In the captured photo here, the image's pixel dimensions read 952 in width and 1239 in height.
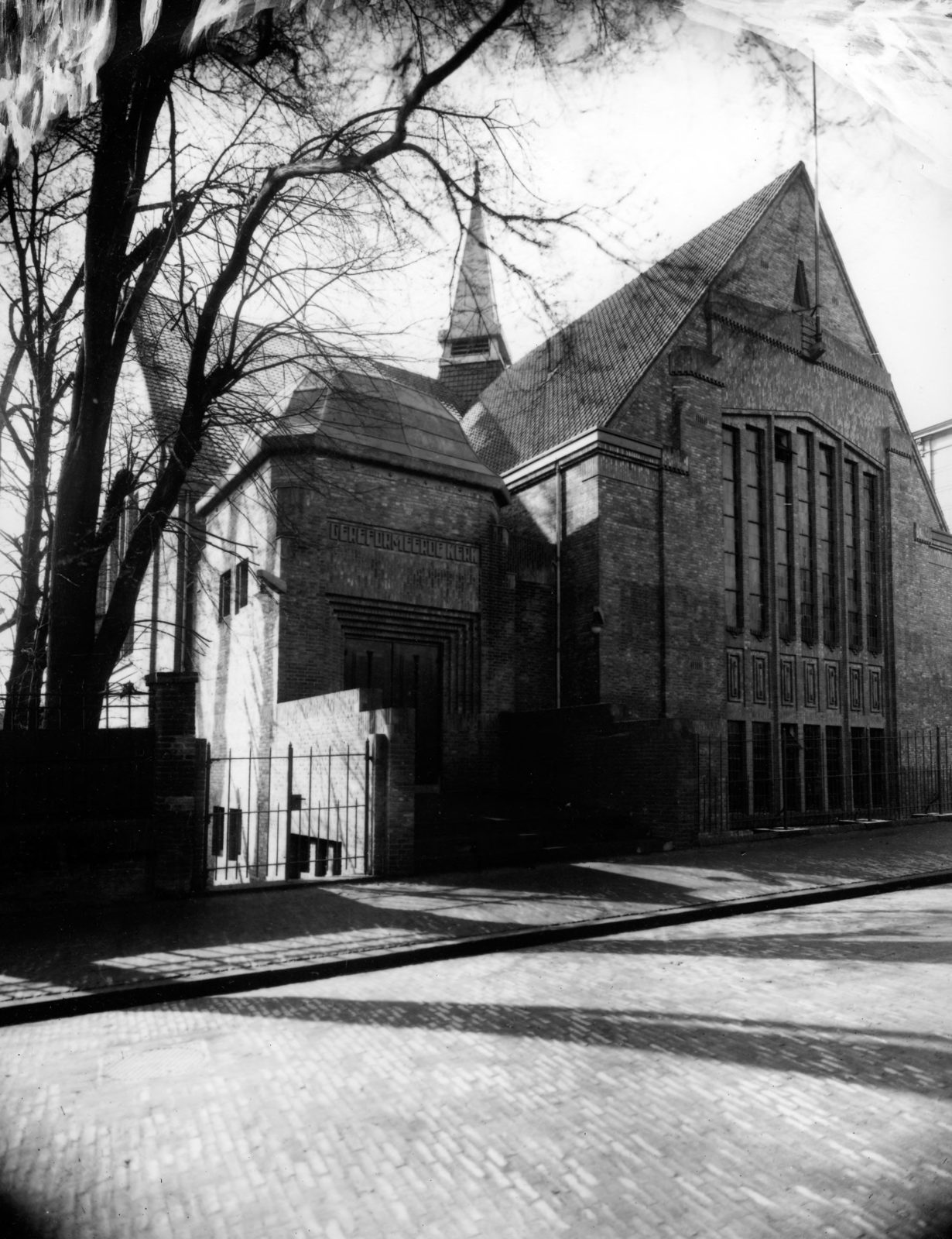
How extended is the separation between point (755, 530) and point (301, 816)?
11.9 metres

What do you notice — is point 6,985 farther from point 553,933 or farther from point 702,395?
point 702,395

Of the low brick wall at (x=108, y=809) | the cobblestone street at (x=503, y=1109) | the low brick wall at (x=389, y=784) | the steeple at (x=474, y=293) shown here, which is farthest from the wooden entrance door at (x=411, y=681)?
the cobblestone street at (x=503, y=1109)

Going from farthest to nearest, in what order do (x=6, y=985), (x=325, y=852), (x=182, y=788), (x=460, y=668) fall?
1. (x=460, y=668)
2. (x=325, y=852)
3. (x=182, y=788)
4. (x=6, y=985)

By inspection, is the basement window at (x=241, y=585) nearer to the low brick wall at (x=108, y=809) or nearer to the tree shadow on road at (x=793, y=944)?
the low brick wall at (x=108, y=809)

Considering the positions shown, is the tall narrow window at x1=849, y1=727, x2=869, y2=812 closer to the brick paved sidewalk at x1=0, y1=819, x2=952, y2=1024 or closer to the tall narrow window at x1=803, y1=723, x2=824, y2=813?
the tall narrow window at x1=803, y1=723, x2=824, y2=813

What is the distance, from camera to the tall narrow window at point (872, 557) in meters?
21.4

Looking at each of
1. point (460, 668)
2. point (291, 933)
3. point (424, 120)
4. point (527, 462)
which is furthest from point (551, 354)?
point (527, 462)

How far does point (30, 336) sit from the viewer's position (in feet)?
31.5

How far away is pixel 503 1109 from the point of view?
3.84 metres

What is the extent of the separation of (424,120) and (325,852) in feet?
32.8

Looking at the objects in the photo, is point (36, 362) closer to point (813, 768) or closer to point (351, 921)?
point (351, 921)

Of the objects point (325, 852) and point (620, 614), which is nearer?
point (325, 852)

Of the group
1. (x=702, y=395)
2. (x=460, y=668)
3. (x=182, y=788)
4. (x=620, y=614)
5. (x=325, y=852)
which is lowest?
(x=325, y=852)

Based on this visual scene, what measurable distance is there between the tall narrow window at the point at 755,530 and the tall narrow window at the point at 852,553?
2763 mm
